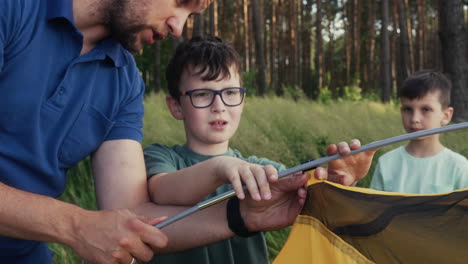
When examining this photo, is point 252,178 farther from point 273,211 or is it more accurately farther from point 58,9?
point 58,9

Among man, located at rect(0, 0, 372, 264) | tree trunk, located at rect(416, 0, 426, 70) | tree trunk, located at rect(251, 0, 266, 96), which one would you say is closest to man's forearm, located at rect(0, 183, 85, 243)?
man, located at rect(0, 0, 372, 264)

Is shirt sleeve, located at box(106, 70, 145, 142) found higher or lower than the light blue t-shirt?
higher

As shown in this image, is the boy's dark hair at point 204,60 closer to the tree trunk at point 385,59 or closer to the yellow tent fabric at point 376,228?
the yellow tent fabric at point 376,228

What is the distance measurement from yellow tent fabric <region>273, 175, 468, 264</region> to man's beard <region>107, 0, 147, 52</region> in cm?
92

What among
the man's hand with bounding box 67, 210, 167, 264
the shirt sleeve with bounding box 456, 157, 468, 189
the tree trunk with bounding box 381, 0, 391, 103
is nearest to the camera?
the man's hand with bounding box 67, 210, 167, 264

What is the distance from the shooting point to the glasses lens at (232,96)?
203 cm

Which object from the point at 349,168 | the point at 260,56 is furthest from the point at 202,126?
the point at 260,56

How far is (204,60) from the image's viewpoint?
2.07 metres

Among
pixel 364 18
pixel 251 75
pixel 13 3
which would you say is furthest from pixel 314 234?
pixel 364 18

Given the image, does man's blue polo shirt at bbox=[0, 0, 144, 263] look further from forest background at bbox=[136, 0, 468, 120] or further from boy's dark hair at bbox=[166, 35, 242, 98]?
forest background at bbox=[136, 0, 468, 120]

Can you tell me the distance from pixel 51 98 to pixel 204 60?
636mm

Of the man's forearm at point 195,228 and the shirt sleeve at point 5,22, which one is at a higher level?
the shirt sleeve at point 5,22

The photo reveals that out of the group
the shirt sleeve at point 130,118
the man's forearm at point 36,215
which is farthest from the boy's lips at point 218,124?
the man's forearm at point 36,215

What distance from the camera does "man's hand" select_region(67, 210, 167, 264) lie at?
4.66 ft
